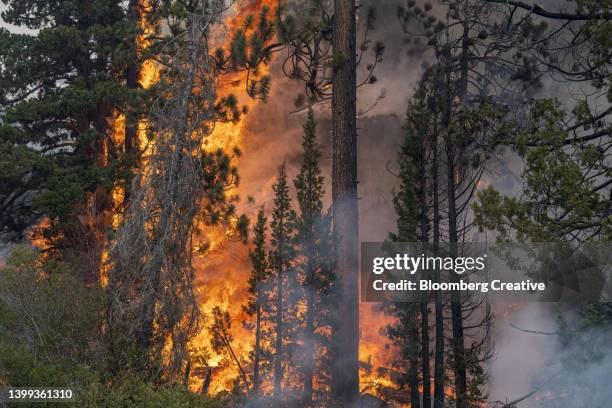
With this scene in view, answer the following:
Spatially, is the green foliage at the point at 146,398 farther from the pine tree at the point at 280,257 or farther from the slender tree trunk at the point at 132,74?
the pine tree at the point at 280,257

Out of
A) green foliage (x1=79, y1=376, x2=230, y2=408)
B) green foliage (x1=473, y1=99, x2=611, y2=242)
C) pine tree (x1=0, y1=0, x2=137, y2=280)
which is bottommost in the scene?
green foliage (x1=79, y1=376, x2=230, y2=408)

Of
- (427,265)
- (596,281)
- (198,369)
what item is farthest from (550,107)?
(198,369)

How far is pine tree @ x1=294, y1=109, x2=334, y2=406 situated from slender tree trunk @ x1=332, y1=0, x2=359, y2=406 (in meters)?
4.77

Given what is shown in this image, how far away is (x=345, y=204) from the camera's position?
1191cm

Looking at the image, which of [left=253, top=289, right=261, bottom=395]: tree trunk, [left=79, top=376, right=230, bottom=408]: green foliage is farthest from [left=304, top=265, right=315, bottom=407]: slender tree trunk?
[left=79, top=376, right=230, bottom=408]: green foliage

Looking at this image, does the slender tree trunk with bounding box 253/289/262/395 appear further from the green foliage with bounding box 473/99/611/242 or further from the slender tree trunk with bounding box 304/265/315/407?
the green foliage with bounding box 473/99/611/242

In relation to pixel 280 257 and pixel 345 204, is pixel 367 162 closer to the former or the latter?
pixel 280 257

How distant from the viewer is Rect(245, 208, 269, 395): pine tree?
19359 mm

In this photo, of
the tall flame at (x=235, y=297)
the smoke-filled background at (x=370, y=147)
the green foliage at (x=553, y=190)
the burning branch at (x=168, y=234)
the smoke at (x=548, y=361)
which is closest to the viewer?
the green foliage at (x=553, y=190)

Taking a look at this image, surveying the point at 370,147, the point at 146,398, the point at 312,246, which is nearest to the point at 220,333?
the point at 312,246

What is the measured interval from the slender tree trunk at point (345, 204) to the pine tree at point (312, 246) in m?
4.77

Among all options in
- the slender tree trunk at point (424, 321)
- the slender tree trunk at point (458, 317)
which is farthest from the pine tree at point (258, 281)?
the slender tree trunk at point (458, 317)

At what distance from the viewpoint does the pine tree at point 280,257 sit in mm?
18750

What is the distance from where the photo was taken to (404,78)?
79.6 ft
